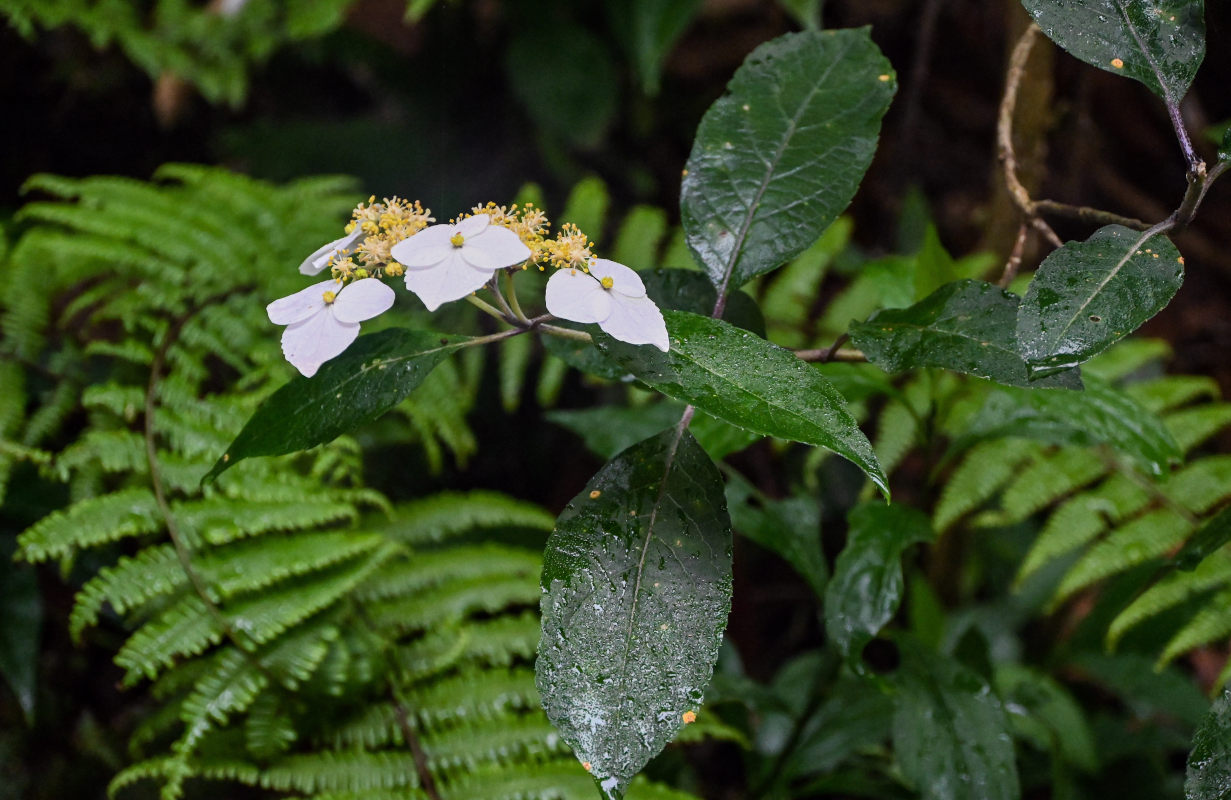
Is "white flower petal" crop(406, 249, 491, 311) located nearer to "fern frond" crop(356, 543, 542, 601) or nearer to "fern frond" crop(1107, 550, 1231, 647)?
"fern frond" crop(356, 543, 542, 601)

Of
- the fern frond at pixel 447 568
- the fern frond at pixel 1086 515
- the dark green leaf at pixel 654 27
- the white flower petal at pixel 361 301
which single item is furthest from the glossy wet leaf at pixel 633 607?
the dark green leaf at pixel 654 27

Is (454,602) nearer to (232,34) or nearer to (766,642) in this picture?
(766,642)

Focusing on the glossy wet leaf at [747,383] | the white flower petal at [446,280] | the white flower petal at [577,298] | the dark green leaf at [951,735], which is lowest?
the dark green leaf at [951,735]

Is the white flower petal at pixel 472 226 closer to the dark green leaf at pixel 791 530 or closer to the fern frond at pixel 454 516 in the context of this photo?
the dark green leaf at pixel 791 530

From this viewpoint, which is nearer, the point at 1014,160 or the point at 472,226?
the point at 472,226

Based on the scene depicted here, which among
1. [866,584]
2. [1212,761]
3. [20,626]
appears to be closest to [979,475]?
[866,584]

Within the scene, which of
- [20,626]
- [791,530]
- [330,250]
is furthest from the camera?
[20,626]

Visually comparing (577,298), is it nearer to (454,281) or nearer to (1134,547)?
(454,281)
